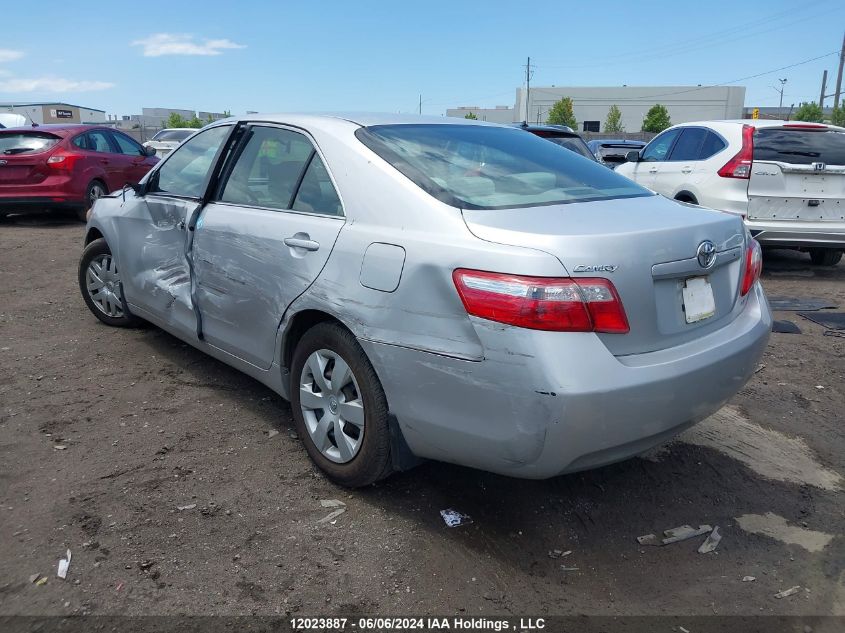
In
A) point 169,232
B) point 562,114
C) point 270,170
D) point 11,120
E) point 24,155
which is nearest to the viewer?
point 270,170

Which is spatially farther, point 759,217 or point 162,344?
point 759,217

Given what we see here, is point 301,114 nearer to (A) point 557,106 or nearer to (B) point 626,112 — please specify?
(A) point 557,106

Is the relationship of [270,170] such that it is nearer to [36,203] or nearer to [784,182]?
[784,182]

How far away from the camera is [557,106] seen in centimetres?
7269

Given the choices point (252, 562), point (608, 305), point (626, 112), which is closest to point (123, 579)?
point (252, 562)

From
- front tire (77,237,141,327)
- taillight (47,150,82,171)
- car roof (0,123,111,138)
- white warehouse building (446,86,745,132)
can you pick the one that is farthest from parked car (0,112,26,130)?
white warehouse building (446,86,745,132)

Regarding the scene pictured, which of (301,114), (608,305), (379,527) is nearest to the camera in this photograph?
(608,305)

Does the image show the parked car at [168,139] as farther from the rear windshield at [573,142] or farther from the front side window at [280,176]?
the front side window at [280,176]

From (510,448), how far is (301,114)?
2.16 meters

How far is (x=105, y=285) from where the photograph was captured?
542cm

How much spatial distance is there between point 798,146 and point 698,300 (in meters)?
5.83

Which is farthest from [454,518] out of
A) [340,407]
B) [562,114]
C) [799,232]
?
[562,114]

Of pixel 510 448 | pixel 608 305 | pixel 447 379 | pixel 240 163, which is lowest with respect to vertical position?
pixel 510 448

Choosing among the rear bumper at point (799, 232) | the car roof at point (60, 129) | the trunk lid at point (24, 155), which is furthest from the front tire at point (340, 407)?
the car roof at point (60, 129)
